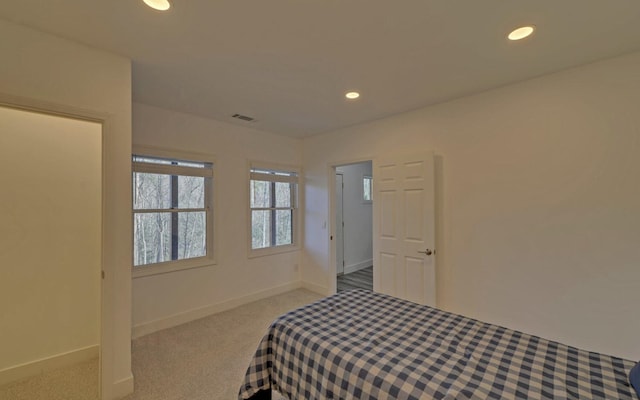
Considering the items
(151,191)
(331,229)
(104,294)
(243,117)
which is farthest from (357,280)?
(104,294)

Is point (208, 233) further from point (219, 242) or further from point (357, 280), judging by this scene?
point (357, 280)

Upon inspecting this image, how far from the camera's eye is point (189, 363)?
242 cm

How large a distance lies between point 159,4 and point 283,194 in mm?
3178

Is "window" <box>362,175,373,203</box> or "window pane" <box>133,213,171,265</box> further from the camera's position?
"window" <box>362,175,373,203</box>

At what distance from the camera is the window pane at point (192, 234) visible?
132 inches

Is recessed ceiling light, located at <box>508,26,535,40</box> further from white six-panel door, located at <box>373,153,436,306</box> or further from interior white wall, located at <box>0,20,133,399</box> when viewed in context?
interior white wall, located at <box>0,20,133,399</box>

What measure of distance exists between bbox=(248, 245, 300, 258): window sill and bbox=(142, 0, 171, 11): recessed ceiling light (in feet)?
9.98

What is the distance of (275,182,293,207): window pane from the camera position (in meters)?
4.44

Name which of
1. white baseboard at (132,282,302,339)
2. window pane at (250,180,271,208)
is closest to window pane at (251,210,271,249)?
window pane at (250,180,271,208)

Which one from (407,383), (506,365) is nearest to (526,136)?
(506,365)

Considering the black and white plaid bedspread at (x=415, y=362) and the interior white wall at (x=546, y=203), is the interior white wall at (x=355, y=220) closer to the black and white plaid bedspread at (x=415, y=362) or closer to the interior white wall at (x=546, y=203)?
the interior white wall at (x=546, y=203)

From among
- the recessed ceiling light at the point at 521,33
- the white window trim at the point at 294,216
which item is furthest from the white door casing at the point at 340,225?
the recessed ceiling light at the point at 521,33

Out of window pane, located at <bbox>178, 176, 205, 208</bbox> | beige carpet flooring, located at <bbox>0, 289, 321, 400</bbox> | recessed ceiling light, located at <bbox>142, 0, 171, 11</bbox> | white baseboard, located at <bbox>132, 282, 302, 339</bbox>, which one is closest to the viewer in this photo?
recessed ceiling light, located at <bbox>142, 0, 171, 11</bbox>

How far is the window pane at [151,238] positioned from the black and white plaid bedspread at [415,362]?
7.05ft
